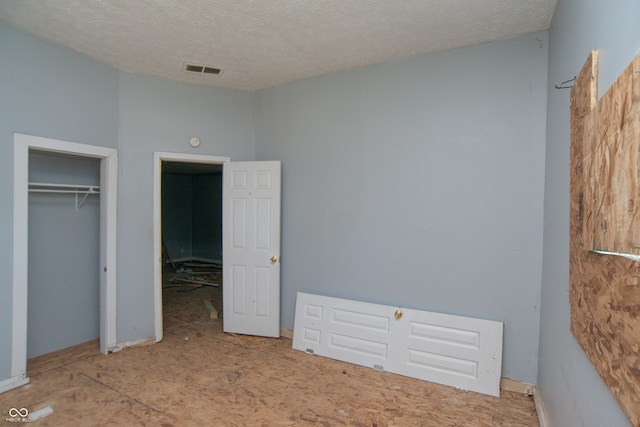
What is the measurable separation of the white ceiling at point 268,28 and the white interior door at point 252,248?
4.09 ft

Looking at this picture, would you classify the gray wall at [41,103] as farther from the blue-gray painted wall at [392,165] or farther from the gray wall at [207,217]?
the gray wall at [207,217]

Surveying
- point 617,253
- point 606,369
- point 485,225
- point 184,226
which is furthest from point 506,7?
point 184,226

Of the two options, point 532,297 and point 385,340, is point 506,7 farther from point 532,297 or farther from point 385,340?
point 385,340

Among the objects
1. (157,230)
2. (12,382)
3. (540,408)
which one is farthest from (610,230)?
(12,382)

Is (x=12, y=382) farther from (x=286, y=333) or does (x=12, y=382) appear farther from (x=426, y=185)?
(x=426, y=185)

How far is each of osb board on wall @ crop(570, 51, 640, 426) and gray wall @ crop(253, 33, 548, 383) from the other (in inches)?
51.4

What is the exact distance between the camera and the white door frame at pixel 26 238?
2.88 meters

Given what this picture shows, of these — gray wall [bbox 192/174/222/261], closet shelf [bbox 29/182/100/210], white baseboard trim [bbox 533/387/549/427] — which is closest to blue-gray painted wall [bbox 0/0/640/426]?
white baseboard trim [bbox 533/387/549/427]

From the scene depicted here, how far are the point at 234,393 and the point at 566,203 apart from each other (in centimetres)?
277

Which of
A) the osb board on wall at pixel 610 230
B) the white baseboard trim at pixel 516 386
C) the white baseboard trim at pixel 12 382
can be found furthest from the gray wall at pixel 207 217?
the osb board on wall at pixel 610 230

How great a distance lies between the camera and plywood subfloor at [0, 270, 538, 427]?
2.51m

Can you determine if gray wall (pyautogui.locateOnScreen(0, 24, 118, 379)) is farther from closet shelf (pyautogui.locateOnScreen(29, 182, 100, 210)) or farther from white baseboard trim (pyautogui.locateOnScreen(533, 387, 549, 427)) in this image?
white baseboard trim (pyautogui.locateOnScreen(533, 387, 549, 427))

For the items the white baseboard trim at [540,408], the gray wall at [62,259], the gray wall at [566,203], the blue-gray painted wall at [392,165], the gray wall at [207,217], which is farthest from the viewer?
the gray wall at [207,217]

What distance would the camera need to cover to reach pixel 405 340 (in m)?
3.21
